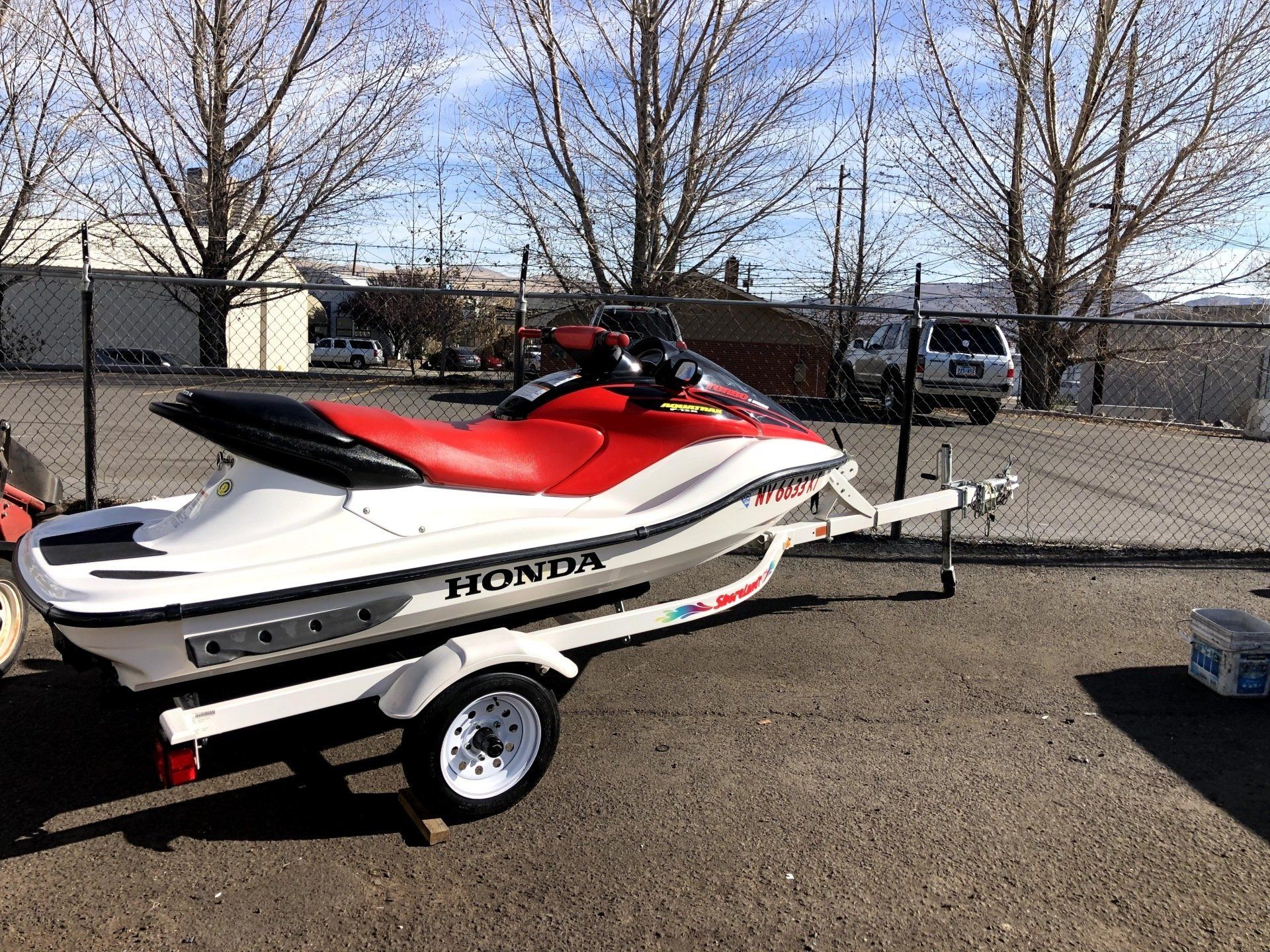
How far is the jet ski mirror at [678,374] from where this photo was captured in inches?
155

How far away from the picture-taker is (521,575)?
3.40 metres

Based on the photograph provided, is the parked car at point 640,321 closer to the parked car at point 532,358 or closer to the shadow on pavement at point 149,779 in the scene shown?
the parked car at point 532,358

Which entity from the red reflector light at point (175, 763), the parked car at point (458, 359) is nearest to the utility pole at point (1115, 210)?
the parked car at point (458, 359)

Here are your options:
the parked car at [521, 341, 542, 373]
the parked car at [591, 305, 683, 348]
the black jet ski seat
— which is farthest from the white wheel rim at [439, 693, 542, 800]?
the parked car at [591, 305, 683, 348]

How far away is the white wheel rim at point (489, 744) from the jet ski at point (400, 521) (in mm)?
379

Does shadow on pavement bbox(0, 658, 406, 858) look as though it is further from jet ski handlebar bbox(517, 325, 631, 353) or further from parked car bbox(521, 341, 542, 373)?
parked car bbox(521, 341, 542, 373)

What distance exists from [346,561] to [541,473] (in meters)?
0.85

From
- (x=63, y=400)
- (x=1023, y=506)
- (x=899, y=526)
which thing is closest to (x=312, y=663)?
(x=899, y=526)

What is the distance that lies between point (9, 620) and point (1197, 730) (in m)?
5.40

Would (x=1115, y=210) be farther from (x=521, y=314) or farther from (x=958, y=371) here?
(x=521, y=314)

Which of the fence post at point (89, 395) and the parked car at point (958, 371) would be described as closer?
the fence post at point (89, 395)

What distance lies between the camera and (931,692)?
4.39 m

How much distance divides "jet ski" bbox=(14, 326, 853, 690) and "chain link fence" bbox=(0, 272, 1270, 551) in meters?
1.59

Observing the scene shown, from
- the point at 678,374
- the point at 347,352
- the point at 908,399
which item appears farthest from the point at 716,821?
the point at 347,352
